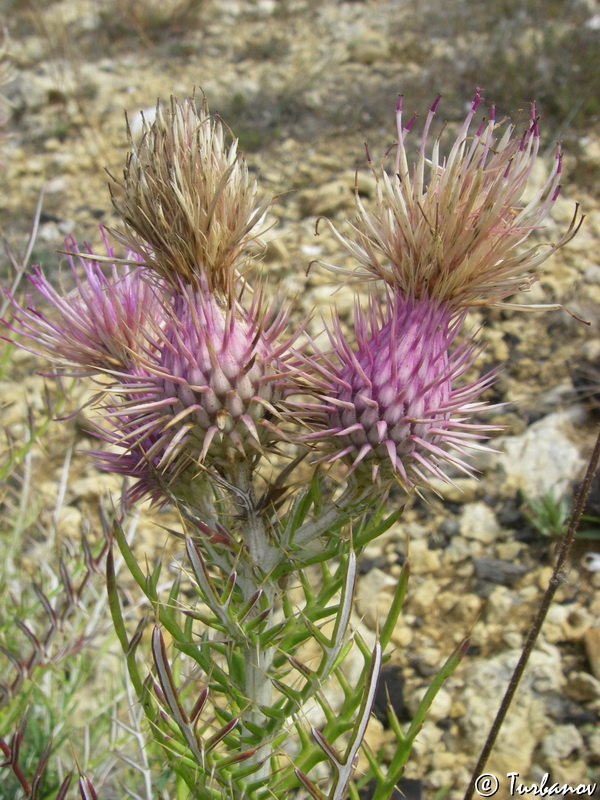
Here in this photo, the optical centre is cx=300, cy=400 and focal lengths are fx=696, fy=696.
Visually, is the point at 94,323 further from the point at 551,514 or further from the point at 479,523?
the point at 479,523

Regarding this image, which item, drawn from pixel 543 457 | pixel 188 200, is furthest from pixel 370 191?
pixel 188 200

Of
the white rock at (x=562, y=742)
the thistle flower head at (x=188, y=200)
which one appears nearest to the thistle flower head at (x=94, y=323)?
the thistle flower head at (x=188, y=200)

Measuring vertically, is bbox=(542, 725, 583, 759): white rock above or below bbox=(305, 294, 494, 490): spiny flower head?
below

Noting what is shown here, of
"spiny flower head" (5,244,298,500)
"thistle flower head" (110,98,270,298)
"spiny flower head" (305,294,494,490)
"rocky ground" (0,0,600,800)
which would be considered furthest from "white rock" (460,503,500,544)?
"thistle flower head" (110,98,270,298)

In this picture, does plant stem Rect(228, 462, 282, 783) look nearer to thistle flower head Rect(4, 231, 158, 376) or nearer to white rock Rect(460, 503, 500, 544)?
thistle flower head Rect(4, 231, 158, 376)

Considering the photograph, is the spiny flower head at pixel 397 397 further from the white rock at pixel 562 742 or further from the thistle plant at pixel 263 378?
the white rock at pixel 562 742

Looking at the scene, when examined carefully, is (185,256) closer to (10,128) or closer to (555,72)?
(555,72)

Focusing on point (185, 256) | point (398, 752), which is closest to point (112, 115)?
point (185, 256)
